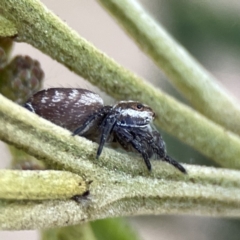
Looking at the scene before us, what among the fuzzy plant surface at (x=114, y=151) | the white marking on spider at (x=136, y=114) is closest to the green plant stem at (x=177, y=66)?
the fuzzy plant surface at (x=114, y=151)

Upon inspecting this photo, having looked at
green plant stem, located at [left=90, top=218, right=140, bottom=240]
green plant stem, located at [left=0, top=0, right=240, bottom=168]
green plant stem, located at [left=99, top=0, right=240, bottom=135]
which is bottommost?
green plant stem, located at [left=90, top=218, right=140, bottom=240]

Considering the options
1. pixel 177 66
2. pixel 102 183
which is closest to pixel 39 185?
pixel 102 183

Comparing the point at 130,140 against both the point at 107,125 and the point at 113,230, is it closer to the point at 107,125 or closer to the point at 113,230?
the point at 107,125

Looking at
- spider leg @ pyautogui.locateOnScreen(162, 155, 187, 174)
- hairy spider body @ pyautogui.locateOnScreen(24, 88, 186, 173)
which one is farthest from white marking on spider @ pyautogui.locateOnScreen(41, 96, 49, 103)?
spider leg @ pyautogui.locateOnScreen(162, 155, 187, 174)

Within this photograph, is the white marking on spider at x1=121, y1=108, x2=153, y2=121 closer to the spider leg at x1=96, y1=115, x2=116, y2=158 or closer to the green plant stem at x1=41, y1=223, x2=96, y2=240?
the spider leg at x1=96, y1=115, x2=116, y2=158

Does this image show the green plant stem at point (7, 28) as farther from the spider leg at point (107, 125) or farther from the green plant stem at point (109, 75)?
the spider leg at point (107, 125)

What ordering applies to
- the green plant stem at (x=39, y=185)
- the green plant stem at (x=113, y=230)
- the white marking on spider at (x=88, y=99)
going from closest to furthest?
1. the green plant stem at (x=39, y=185)
2. the white marking on spider at (x=88, y=99)
3. the green plant stem at (x=113, y=230)

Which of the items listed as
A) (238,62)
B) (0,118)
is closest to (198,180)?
(0,118)
